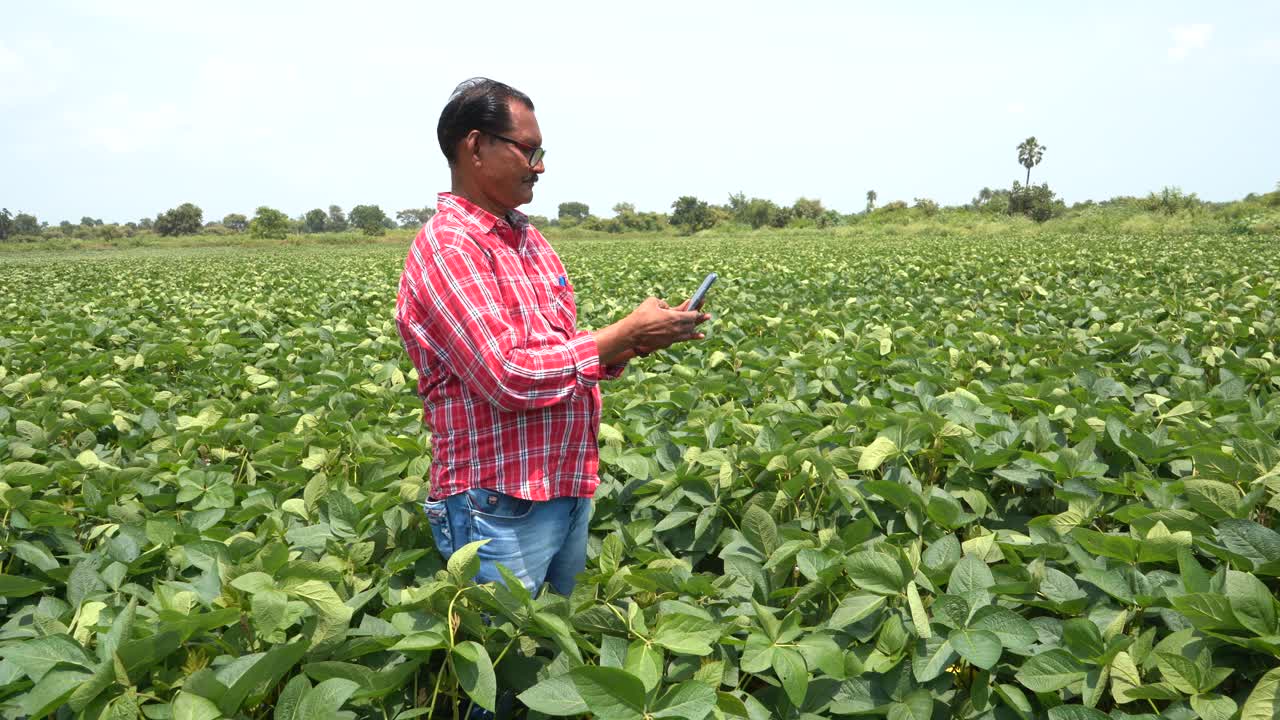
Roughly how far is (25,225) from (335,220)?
4710 centimetres

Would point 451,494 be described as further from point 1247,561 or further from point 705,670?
point 1247,561

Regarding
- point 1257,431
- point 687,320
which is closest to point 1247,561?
point 1257,431

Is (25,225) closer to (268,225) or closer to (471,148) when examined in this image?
(268,225)

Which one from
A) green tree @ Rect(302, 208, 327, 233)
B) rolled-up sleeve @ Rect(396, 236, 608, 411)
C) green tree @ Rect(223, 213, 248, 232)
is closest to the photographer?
rolled-up sleeve @ Rect(396, 236, 608, 411)

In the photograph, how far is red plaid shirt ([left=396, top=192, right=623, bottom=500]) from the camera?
5.39 feet

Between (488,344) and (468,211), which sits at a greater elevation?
(468,211)

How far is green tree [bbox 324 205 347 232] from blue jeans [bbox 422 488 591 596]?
487ft

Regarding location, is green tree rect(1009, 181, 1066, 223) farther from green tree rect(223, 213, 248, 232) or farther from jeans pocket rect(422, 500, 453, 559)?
green tree rect(223, 213, 248, 232)

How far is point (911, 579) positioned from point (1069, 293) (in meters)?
8.37

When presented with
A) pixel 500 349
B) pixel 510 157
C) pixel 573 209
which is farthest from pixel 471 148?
pixel 573 209

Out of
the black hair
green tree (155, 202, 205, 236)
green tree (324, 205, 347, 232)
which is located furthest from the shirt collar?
green tree (324, 205, 347, 232)

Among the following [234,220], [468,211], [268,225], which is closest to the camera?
[468,211]

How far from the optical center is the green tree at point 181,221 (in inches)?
3497

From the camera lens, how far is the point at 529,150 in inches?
73.9
